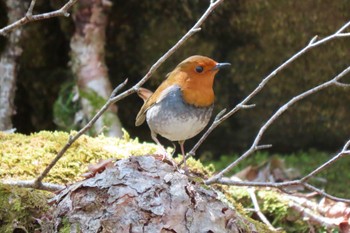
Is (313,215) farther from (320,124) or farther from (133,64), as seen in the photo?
(133,64)

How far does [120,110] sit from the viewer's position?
521cm

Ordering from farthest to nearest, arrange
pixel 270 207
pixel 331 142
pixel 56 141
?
pixel 331 142 → pixel 270 207 → pixel 56 141

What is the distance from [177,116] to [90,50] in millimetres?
2102

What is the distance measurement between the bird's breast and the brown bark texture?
43 centimetres

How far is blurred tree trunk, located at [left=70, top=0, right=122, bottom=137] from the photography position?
4742mm

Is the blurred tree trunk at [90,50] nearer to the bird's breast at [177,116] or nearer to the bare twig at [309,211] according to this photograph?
the bare twig at [309,211]

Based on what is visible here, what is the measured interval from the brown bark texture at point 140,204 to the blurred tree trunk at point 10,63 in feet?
7.46

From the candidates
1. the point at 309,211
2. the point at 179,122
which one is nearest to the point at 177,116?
the point at 179,122

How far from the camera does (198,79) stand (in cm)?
289

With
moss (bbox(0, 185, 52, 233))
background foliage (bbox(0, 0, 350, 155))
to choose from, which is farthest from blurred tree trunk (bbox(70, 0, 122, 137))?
moss (bbox(0, 185, 52, 233))

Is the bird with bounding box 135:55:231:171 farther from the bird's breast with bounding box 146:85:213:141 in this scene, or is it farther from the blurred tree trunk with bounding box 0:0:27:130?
the blurred tree trunk with bounding box 0:0:27:130

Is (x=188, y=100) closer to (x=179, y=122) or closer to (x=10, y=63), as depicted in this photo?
(x=179, y=122)

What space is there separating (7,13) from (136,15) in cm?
97

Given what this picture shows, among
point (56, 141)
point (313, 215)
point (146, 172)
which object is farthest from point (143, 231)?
point (313, 215)
